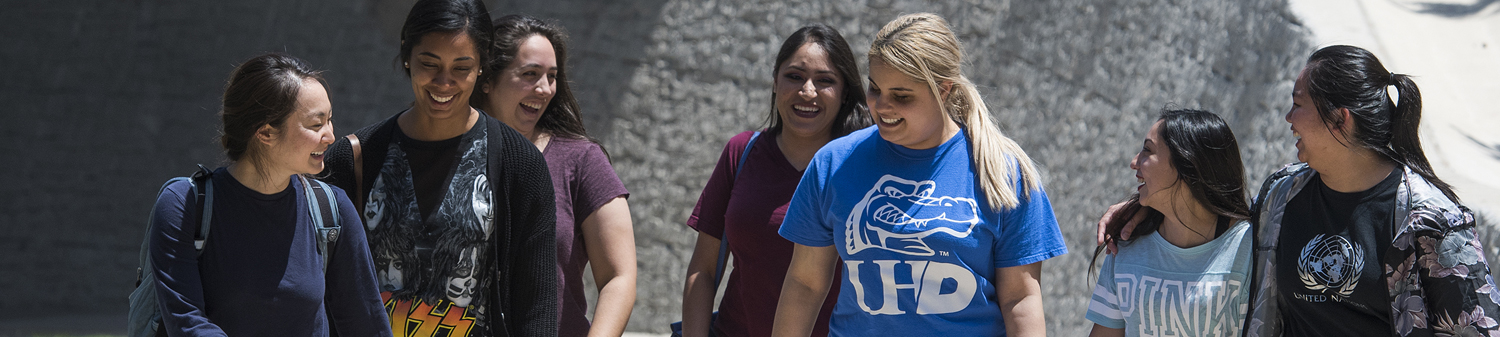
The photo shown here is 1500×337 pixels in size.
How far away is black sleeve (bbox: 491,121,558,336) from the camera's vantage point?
2031 mm

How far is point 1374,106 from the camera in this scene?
191 centimetres

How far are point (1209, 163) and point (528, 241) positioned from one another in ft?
4.76

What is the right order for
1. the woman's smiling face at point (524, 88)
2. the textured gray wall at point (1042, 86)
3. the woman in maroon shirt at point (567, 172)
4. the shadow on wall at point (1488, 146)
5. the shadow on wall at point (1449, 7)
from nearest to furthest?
the woman in maroon shirt at point (567, 172)
the woman's smiling face at point (524, 88)
the textured gray wall at point (1042, 86)
the shadow on wall at point (1488, 146)
the shadow on wall at point (1449, 7)

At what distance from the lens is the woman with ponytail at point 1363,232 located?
178 cm

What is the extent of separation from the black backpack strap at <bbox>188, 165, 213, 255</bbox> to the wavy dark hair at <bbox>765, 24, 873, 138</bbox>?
1315mm

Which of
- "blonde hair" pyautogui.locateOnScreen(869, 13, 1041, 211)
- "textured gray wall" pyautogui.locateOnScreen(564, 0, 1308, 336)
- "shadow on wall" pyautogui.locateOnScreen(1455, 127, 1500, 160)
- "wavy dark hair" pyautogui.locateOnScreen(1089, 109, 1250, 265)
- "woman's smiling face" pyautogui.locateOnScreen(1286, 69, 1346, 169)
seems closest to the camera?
"blonde hair" pyautogui.locateOnScreen(869, 13, 1041, 211)

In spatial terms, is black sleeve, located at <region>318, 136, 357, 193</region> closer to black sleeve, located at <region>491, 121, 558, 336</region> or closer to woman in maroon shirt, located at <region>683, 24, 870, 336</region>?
black sleeve, located at <region>491, 121, 558, 336</region>

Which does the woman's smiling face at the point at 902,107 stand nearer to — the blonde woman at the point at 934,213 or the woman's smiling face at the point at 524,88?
the blonde woman at the point at 934,213

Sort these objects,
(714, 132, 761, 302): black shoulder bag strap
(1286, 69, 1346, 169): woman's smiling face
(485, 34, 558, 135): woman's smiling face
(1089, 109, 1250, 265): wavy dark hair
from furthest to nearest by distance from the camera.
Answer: (714, 132, 761, 302): black shoulder bag strap
(485, 34, 558, 135): woman's smiling face
(1089, 109, 1250, 265): wavy dark hair
(1286, 69, 1346, 169): woman's smiling face

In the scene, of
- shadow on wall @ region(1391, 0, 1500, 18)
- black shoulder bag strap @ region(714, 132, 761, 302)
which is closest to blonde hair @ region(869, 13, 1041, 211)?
black shoulder bag strap @ region(714, 132, 761, 302)

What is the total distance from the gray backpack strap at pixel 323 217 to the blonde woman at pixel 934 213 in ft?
2.97

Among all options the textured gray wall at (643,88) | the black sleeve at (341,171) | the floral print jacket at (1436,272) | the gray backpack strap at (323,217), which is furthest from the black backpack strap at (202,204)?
the textured gray wall at (643,88)

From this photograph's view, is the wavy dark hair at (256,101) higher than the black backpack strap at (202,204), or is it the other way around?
the wavy dark hair at (256,101)

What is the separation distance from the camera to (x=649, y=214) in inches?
277
